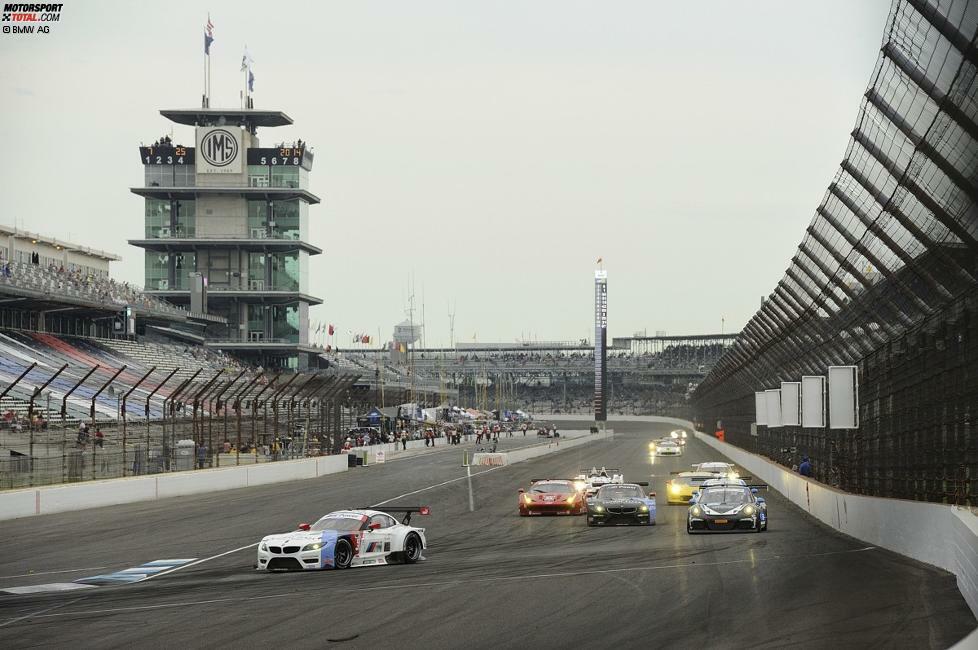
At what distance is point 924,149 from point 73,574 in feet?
47.5

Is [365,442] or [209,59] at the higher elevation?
[209,59]

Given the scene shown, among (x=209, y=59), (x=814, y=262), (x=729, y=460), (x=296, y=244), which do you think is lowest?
(x=729, y=460)

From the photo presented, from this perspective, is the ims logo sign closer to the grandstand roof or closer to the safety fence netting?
the grandstand roof

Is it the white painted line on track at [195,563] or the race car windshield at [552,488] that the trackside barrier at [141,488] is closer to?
the white painted line on track at [195,563]

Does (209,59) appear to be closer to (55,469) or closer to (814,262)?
(55,469)

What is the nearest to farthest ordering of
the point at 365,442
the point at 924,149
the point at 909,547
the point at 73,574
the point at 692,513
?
the point at 924,149 < the point at 909,547 < the point at 73,574 < the point at 692,513 < the point at 365,442

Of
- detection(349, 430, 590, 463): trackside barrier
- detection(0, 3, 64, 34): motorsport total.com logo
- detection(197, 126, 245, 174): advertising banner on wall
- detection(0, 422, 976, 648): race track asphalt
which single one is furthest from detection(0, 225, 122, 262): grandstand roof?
detection(0, 422, 976, 648): race track asphalt

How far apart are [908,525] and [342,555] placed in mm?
8947

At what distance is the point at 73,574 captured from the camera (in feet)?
65.4

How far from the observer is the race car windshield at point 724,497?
25342 mm

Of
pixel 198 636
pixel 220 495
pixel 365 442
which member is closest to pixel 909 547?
pixel 198 636

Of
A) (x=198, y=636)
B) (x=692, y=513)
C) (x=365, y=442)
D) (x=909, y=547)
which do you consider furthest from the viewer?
(x=365, y=442)

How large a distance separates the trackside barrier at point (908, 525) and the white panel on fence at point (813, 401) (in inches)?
61.2

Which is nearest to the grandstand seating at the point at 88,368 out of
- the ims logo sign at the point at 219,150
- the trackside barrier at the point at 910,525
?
the trackside barrier at the point at 910,525
